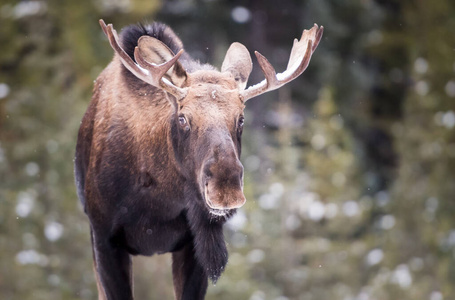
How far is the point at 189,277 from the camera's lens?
6930 mm

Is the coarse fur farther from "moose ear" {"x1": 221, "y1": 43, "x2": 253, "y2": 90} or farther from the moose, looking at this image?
"moose ear" {"x1": 221, "y1": 43, "x2": 253, "y2": 90}

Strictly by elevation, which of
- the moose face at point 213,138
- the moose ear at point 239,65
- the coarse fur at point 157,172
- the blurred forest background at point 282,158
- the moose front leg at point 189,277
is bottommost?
the blurred forest background at point 282,158

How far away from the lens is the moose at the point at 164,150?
20.3 feet

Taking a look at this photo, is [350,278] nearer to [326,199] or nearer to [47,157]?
[326,199]

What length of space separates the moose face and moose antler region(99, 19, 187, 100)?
100 mm

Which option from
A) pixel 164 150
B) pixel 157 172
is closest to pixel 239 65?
pixel 164 150

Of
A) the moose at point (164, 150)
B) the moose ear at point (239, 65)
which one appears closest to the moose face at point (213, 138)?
the moose at point (164, 150)

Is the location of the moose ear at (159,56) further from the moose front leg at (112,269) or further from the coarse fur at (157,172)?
the moose front leg at (112,269)

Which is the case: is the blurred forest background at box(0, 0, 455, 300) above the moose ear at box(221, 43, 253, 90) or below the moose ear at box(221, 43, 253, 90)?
below

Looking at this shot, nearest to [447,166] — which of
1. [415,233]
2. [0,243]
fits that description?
[415,233]

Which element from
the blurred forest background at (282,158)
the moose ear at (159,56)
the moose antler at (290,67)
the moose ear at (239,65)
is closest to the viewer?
the moose antler at (290,67)

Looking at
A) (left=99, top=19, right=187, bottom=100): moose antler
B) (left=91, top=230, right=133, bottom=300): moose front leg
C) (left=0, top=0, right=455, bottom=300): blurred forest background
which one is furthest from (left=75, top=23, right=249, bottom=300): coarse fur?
(left=0, top=0, right=455, bottom=300): blurred forest background

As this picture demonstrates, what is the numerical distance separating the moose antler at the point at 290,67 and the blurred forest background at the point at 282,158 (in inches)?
357

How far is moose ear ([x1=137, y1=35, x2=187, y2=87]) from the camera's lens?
6.44 m
